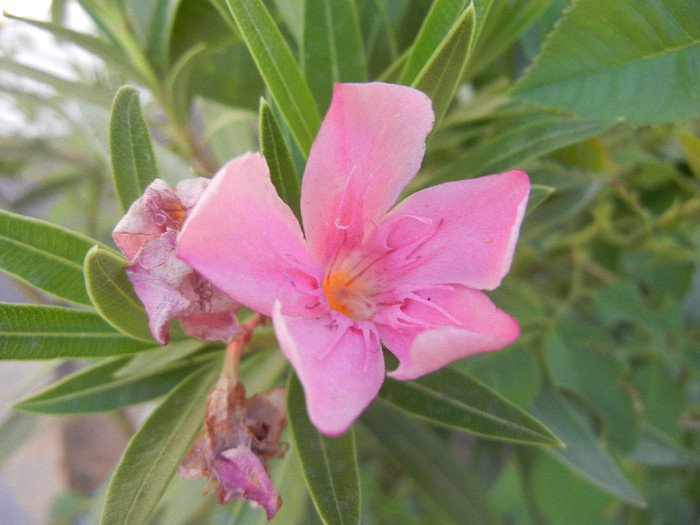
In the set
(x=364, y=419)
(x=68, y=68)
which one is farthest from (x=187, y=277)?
(x=68, y=68)

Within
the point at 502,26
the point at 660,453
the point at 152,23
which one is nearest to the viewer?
the point at 502,26

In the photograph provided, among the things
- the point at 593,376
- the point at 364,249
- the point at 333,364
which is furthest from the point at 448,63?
the point at 593,376

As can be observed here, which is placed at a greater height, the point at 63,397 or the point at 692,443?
the point at 63,397

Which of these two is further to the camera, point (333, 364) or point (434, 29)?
point (434, 29)

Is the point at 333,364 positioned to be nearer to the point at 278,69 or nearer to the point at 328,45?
the point at 278,69

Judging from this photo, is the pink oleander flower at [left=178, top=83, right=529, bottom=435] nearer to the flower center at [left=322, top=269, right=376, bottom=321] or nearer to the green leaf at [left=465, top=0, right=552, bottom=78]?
the flower center at [left=322, top=269, right=376, bottom=321]

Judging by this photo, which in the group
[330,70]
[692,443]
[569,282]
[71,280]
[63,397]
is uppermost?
[330,70]

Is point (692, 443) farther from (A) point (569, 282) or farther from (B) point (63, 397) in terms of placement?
(B) point (63, 397)
